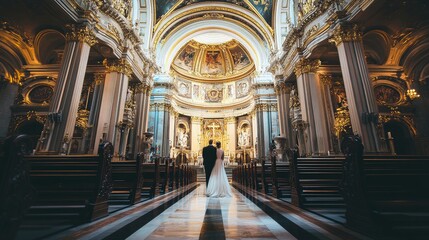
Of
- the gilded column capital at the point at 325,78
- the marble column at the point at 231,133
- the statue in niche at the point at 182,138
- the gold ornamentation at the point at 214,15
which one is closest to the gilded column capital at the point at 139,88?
the statue in niche at the point at 182,138

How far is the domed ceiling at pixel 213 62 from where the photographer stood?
81.5ft

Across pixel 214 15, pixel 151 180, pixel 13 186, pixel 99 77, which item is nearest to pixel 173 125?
pixel 99 77

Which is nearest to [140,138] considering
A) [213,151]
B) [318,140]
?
[213,151]

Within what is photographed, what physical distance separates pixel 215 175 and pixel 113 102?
25.1 ft

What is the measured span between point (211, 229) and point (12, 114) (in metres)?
14.6

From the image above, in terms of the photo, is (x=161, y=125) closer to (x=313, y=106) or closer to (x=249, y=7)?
(x=249, y=7)

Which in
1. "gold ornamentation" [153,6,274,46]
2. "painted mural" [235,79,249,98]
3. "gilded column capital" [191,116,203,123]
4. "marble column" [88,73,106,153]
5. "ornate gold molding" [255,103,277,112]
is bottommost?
"marble column" [88,73,106,153]

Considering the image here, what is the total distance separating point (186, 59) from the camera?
2545 cm

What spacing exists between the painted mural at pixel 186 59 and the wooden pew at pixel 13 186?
24.1 meters

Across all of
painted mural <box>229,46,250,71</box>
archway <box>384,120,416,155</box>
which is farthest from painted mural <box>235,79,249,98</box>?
archway <box>384,120,416,155</box>

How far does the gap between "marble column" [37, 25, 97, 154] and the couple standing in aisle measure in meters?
5.33

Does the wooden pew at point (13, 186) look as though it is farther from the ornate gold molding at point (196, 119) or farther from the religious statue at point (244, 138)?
the ornate gold molding at point (196, 119)

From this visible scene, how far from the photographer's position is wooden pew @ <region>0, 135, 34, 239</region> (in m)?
1.40

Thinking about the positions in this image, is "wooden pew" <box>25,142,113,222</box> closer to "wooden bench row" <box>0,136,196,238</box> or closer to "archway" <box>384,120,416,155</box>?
"wooden bench row" <box>0,136,196,238</box>
